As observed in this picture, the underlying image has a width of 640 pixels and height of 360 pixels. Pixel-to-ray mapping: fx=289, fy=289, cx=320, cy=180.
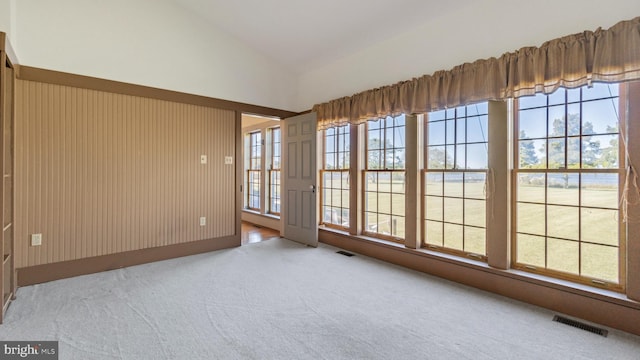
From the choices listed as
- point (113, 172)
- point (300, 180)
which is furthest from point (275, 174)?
point (113, 172)

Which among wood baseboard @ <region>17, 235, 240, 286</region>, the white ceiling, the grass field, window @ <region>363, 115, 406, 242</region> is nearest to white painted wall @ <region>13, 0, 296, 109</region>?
the white ceiling

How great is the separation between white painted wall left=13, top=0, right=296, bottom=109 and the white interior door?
706 mm

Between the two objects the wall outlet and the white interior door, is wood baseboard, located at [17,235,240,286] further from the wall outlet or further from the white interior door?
the white interior door

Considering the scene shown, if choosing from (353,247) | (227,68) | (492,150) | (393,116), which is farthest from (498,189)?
(227,68)

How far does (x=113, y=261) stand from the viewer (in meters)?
3.60

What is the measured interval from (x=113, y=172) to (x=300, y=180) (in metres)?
2.60

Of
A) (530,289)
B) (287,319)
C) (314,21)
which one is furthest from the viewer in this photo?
(314,21)

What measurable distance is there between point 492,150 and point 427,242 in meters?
1.34

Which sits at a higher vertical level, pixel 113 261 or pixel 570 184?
pixel 570 184

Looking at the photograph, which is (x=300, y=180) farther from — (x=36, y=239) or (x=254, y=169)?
(x=36, y=239)

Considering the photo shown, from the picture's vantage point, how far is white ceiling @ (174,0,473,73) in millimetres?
3293

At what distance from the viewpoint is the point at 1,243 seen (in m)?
2.31

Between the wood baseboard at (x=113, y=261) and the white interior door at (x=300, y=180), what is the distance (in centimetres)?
103

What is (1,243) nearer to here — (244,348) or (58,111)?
(58,111)
